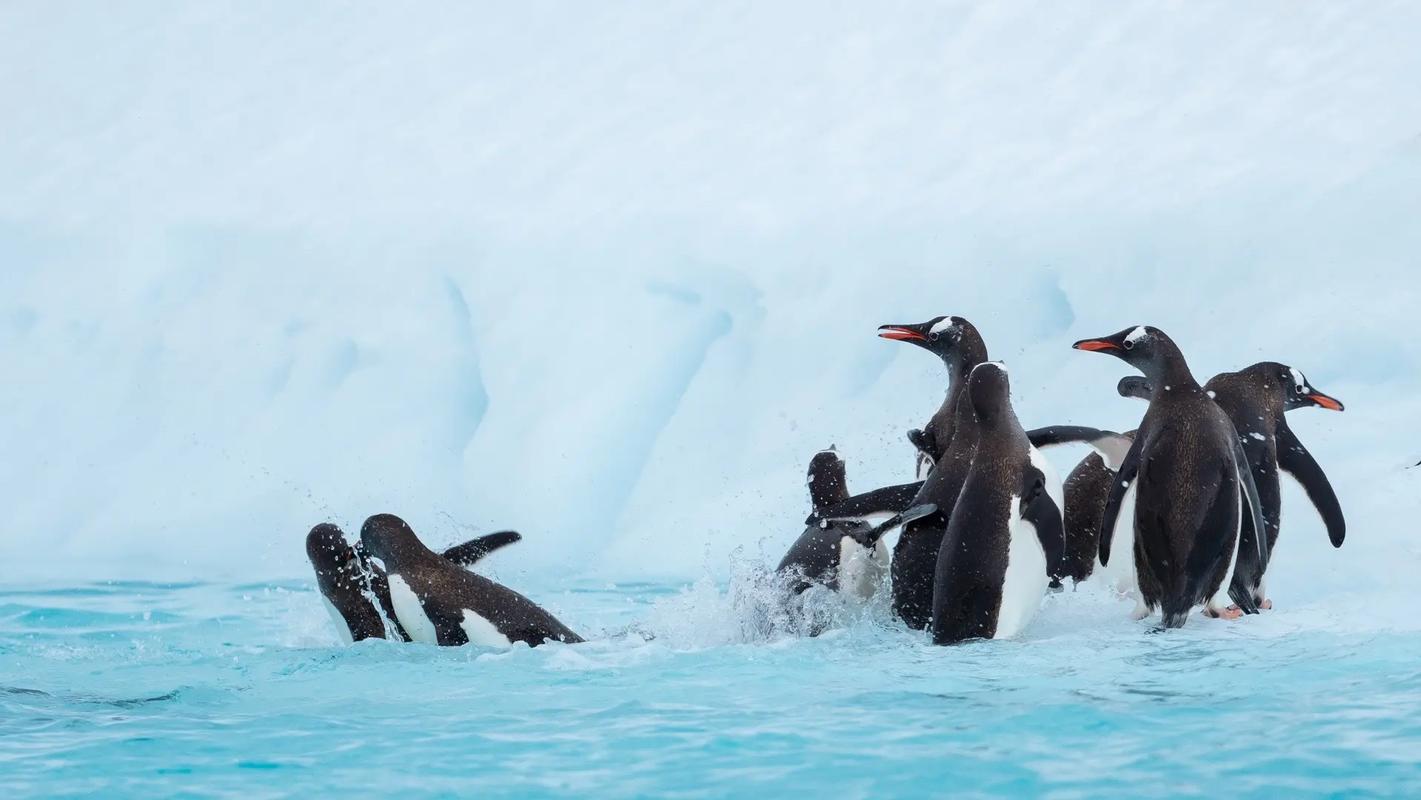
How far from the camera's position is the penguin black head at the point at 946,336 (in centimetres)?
517

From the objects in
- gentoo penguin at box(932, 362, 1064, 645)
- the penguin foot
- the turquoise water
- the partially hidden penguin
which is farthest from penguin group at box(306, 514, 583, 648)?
the penguin foot

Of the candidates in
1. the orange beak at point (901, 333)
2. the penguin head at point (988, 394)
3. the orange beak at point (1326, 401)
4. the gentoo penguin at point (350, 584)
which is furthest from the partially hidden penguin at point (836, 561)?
the orange beak at point (1326, 401)

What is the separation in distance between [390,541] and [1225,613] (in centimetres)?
271

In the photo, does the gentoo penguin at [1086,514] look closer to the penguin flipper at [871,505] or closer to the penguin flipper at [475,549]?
the penguin flipper at [871,505]

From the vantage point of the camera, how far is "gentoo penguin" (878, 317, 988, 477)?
16.1 ft

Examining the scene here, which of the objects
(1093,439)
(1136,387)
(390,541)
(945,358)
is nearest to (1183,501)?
(1093,439)

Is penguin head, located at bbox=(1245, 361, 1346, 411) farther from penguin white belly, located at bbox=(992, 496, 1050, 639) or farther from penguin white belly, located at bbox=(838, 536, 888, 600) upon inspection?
penguin white belly, located at bbox=(838, 536, 888, 600)

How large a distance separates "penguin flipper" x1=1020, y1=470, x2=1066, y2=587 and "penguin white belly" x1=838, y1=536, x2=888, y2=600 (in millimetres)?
574

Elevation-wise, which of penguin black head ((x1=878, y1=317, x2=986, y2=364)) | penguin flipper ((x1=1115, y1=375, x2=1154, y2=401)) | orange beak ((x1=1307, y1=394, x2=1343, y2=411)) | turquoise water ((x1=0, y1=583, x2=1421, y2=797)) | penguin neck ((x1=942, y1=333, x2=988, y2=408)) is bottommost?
turquoise water ((x1=0, y1=583, x2=1421, y2=797))

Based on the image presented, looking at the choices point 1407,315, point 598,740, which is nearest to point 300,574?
point 598,740

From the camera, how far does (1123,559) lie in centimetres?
458

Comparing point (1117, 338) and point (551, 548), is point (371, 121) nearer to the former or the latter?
point (551, 548)

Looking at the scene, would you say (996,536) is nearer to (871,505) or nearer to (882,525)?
(882,525)

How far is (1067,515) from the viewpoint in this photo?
4.89 metres
